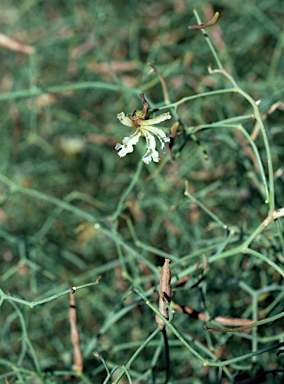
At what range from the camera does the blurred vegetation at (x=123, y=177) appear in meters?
1.21

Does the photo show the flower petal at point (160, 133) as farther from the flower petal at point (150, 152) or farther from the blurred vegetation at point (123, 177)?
the blurred vegetation at point (123, 177)

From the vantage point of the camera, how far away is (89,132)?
160 centimetres

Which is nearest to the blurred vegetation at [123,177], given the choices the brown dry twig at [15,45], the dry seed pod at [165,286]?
the brown dry twig at [15,45]

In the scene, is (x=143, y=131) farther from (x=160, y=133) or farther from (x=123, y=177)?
(x=123, y=177)

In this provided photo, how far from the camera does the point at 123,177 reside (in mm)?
Answer: 1557

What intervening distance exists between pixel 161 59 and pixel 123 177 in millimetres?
343

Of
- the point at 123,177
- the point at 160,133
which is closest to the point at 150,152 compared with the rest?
the point at 160,133

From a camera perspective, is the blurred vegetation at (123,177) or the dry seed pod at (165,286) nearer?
the dry seed pod at (165,286)

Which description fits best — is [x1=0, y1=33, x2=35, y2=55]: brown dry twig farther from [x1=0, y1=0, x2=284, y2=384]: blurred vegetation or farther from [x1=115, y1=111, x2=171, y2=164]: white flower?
[x1=115, y1=111, x2=171, y2=164]: white flower

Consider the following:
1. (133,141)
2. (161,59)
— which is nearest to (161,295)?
(133,141)

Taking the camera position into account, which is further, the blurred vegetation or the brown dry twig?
the brown dry twig

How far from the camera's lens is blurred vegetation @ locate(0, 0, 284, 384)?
1.21 m

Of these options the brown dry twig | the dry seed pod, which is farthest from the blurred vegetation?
the dry seed pod

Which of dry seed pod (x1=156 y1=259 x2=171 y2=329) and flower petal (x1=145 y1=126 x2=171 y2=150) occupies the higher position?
flower petal (x1=145 y1=126 x2=171 y2=150)
